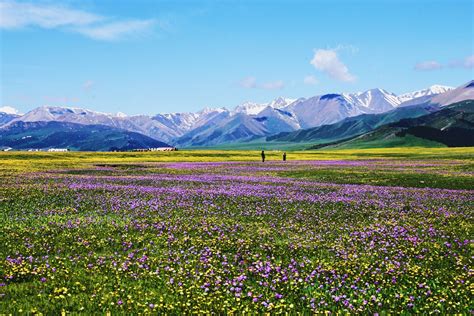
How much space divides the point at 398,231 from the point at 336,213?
221 inches

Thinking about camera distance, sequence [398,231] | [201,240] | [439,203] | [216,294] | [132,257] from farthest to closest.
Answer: [439,203] → [398,231] → [201,240] → [132,257] → [216,294]

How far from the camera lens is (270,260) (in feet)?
48.2

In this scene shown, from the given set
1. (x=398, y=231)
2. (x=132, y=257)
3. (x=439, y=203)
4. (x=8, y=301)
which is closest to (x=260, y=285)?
(x=132, y=257)

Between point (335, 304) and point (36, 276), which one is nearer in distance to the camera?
point (335, 304)

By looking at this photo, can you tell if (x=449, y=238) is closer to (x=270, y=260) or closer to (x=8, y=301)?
(x=270, y=260)

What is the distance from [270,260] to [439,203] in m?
19.1

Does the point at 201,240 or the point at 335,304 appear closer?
the point at 335,304

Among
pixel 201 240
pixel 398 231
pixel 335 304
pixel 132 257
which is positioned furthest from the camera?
pixel 398 231

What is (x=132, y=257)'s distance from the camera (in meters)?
14.6

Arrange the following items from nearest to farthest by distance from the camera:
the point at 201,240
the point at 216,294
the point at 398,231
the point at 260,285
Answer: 1. the point at 216,294
2. the point at 260,285
3. the point at 201,240
4. the point at 398,231

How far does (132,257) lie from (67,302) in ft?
13.5

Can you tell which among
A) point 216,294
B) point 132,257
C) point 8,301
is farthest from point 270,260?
point 8,301

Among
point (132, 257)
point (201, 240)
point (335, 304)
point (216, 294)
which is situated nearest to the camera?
point (335, 304)

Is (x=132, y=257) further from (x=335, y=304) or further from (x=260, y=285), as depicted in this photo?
(x=335, y=304)
